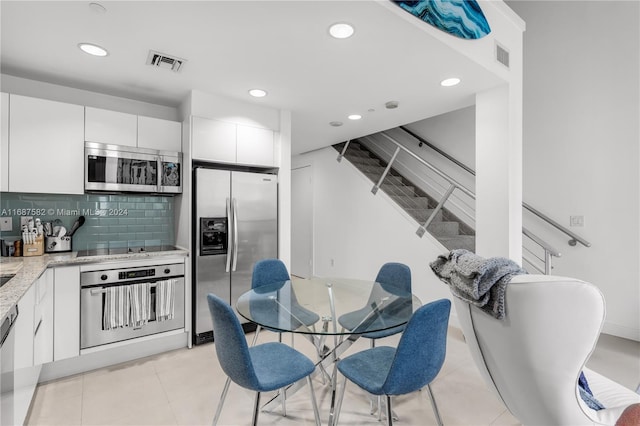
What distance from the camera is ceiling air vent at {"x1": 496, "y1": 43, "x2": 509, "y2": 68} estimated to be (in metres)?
2.82

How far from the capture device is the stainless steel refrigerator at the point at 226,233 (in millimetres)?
3143

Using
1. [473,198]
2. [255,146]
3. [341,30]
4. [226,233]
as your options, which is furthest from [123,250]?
[473,198]

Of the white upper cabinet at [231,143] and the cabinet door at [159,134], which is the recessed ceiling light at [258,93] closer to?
the white upper cabinet at [231,143]

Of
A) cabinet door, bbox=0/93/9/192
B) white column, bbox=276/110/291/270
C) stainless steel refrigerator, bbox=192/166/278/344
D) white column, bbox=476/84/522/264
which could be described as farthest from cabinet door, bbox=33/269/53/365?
white column, bbox=476/84/522/264

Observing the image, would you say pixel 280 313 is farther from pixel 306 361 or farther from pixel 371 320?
pixel 371 320

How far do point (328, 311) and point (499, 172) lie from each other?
2.17 m

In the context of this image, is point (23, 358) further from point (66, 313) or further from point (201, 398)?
point (201, 398)

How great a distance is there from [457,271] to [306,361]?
38.0 inches

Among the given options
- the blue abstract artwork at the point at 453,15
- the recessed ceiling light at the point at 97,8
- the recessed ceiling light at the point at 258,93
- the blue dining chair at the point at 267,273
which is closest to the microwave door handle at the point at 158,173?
the recessed ceiling light at the point at 258,93

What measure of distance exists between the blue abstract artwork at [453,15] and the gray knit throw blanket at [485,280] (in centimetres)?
163

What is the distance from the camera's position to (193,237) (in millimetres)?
3135

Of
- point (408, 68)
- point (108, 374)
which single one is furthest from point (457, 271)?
point (108, 374)

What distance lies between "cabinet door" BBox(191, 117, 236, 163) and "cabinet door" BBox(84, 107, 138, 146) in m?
0.58

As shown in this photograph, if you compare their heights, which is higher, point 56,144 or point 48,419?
point 56,144
